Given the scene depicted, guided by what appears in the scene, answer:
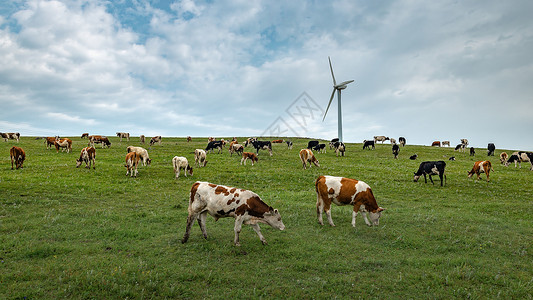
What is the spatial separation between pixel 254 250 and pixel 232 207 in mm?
1616

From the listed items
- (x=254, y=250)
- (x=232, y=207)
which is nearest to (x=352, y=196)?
(x=254, y=250)

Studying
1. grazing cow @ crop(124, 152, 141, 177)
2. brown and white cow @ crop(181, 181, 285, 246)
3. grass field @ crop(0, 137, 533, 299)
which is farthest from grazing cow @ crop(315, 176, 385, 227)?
grazing cow @ crop(124, 152, 141, 177)

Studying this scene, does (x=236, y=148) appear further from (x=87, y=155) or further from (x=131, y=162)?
(x=87, y=155)

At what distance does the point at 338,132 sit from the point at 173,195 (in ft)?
149

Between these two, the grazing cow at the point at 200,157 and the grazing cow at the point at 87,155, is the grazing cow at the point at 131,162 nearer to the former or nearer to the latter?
the grazing cow at the point at 87,155

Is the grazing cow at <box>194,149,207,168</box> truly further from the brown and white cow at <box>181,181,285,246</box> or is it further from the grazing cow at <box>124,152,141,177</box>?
the brown and white cow at <box>181,181,285,246</box>

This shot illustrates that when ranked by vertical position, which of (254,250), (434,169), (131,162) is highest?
(131,162)

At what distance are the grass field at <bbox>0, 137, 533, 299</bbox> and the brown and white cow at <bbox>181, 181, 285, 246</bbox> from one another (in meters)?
0.85

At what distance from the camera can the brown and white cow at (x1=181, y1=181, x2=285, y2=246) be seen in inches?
363

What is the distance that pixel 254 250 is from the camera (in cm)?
904

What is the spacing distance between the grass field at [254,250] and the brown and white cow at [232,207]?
33.6 inches

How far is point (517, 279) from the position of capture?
→ 7375mm

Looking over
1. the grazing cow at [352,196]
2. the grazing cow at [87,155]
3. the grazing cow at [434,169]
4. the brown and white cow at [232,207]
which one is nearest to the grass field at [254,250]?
the grazing cow at [352,196]

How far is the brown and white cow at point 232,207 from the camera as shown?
921cm
